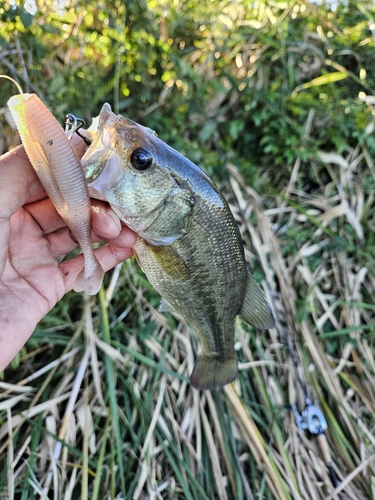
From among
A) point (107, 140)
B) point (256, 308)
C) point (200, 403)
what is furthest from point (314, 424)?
point (107, 140)

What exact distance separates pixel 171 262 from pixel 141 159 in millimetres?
451

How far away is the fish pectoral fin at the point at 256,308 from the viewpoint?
174cm

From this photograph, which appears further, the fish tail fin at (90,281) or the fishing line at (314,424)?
the fishing line at (314,424)

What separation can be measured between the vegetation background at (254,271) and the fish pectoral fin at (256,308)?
73 cm

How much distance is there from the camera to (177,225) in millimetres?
1482

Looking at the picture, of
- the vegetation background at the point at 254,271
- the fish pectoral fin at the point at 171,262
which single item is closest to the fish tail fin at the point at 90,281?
the fish pectoral fin at the point at 171,262

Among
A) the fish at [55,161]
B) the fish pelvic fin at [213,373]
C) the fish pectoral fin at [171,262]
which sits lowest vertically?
the fish pelvic fin at [213,373]

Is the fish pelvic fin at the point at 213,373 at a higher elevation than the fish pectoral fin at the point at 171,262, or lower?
lower

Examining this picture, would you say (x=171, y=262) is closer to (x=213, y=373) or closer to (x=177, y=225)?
(x=177, y=225)

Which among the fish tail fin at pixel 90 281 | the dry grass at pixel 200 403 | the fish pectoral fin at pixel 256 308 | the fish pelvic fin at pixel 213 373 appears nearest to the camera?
the fish tail fin at pixel 90 281

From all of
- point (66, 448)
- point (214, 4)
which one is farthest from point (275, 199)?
point (66, 448)

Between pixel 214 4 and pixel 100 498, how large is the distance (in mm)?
3693

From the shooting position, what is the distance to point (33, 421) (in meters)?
2.04

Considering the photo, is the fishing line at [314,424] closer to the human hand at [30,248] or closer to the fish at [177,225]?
the fish at [177,225]
